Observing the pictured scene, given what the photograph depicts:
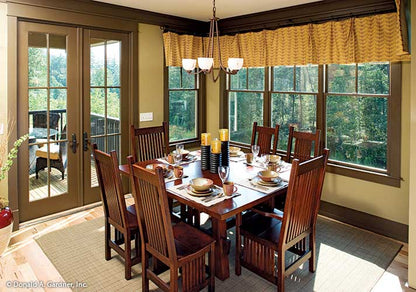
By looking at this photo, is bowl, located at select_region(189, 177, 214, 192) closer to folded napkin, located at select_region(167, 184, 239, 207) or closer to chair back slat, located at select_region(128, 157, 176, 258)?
folded napkin, located at select_region(167, 184, 239, 207)

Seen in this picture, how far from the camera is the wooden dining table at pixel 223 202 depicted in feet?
7.14

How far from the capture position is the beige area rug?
2566mm

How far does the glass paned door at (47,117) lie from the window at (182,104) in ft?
4.88

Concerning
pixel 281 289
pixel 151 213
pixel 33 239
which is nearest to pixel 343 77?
pixel 281 289

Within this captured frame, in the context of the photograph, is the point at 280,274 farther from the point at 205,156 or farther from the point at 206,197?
the point at 205,156

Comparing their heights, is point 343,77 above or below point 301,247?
above

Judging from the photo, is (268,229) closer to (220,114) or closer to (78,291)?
(78,291)

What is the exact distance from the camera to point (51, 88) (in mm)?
3730

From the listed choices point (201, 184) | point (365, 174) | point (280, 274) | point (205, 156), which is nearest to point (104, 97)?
point (205, 156)

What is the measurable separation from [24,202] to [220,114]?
2990 millimetres

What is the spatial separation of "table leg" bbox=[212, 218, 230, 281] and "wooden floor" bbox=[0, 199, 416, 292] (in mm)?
1182

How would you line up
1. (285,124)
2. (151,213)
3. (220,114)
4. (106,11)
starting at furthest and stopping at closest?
(220,114)
(285,124)
(106,11)
(151,213)

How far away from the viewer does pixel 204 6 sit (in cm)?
412

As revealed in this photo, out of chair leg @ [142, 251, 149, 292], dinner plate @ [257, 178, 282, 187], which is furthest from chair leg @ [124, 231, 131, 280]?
dinner plate @ [257, 178, 282, 187]
